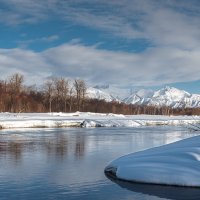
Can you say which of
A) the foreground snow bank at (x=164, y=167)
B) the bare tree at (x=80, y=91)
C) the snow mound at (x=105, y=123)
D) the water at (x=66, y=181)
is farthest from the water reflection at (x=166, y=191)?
the bare tree at (x=80, y=91)

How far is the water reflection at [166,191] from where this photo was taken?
40.2ft

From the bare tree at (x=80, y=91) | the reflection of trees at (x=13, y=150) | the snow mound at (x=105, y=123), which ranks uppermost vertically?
the bare tree at (x=80, y=91)

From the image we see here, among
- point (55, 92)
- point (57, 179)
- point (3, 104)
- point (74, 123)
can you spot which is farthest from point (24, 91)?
point (57, 179)

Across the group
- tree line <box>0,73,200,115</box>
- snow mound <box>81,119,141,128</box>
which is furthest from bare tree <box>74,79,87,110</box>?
snow mound <box>81,119,141,128</box>

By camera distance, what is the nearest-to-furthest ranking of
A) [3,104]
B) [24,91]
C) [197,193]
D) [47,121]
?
[197,193]
[47,121]
[3,104]
[24,91]

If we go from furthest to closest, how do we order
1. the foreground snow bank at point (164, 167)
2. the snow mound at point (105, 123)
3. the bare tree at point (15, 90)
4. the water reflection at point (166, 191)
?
the bare tree at point (15, 90) < the snow mound at point (105, 123) < the foreground snow bank at point (164, 167) < the water reflection at point (166, 191)

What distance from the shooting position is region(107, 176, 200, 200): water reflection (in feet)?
40.2

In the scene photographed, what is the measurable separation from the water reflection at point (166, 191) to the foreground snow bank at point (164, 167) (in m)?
0.24

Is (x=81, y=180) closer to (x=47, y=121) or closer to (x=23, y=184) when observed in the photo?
(x=23, y=184)

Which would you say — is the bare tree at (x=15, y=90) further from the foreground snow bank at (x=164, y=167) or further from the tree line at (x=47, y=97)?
the foreground snow bank at (x=164, y=167)

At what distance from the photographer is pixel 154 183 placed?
45.2ft

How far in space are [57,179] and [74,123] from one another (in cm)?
4494

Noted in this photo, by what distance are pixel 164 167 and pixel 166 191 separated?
1.24 m

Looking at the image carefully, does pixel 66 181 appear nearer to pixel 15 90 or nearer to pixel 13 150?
pixel 13 150
